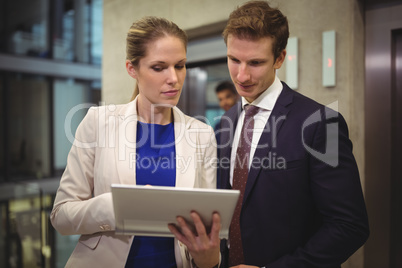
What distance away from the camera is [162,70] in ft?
4.39

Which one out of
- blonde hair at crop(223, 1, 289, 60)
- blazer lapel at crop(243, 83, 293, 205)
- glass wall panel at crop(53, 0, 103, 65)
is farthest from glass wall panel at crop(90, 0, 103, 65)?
blazer lapel at crop(243, 83, 293, 205)

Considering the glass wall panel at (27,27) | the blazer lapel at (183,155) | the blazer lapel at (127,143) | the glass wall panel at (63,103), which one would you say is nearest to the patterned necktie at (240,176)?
the blazer lapel at (183,155)

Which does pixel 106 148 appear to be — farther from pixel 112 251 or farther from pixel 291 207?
pixel 291 207

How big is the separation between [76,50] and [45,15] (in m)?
0.93

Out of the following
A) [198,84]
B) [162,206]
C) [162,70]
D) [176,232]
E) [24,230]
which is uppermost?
[198,84]

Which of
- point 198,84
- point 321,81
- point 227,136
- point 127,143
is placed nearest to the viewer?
point 127,143

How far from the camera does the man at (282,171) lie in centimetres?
122

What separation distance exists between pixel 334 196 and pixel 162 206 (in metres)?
0.66

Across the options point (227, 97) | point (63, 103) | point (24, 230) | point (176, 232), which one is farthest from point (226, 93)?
point (63, 103)

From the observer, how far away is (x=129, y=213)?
1022mm

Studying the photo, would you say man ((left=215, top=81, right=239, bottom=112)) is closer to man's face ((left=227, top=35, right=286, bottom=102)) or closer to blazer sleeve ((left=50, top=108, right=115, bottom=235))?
man's face ((left=227, top=35, right=286, bottom=102))

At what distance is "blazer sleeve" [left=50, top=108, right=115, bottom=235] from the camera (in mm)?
1207

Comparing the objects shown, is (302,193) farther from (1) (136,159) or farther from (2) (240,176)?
(1) (136,159)

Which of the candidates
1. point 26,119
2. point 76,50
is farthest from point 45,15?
point 26,119
